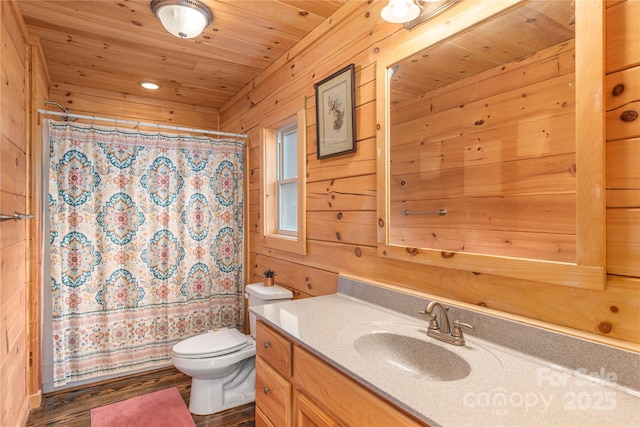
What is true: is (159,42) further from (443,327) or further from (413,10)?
(443,327)

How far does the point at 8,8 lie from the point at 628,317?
2.79 meters

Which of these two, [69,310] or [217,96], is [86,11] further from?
[69,310]

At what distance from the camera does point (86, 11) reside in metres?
1.88

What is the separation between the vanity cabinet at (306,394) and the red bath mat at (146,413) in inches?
34.8

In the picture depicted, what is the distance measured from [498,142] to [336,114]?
89 cm

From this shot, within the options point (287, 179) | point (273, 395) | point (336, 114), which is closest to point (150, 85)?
point (287, 179)

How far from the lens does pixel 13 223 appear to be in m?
1.80

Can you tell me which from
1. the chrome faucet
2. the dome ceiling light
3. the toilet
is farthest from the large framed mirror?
the toilet

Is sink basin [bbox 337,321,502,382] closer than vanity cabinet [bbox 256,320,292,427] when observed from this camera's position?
Yes

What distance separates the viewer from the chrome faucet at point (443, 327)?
112cm

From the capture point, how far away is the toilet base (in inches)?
83.4

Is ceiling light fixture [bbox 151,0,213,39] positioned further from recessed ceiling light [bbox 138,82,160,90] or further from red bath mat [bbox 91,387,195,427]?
red bath mat [bbox 91,387,195,427]

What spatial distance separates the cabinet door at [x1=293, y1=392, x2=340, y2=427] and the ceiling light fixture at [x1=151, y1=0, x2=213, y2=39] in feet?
6.19

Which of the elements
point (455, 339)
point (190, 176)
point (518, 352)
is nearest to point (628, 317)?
point (518, 352)
